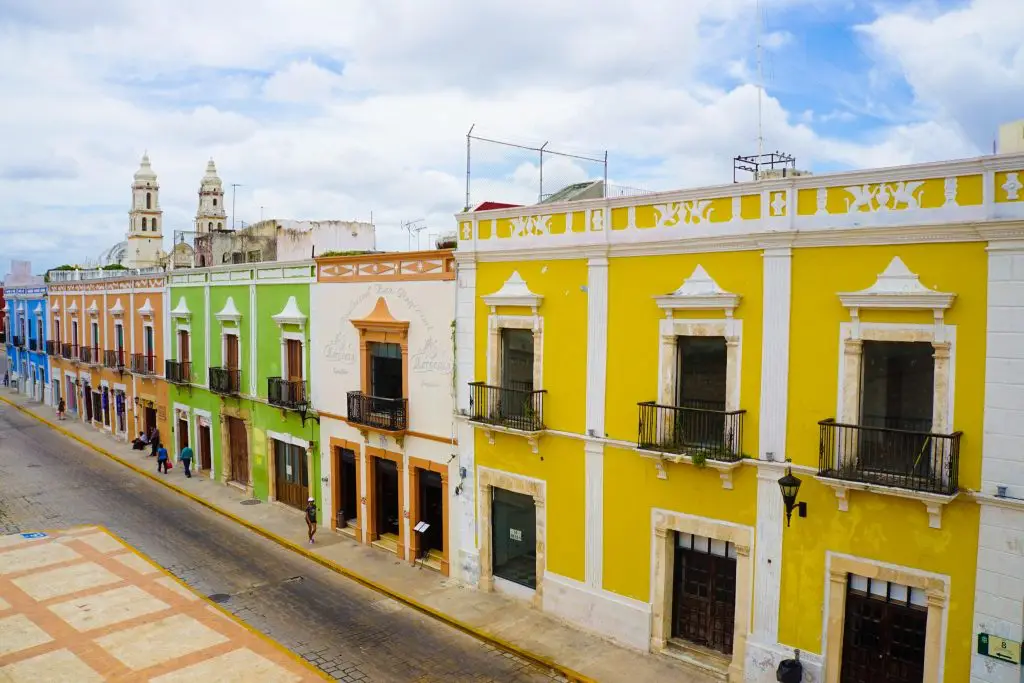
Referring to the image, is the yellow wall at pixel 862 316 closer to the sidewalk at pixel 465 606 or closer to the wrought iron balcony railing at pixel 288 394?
the sidewalk at pixel 465 606

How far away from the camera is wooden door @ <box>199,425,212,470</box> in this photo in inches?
1059

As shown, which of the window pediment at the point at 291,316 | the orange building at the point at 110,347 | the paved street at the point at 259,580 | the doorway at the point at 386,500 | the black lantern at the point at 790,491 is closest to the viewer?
the black lantern at the point at 790,491

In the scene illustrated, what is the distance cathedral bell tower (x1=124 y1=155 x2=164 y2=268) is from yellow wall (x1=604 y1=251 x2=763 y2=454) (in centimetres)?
4403

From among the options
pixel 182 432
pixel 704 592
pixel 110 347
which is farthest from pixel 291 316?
pixel 110 347

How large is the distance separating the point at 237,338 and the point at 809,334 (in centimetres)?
1845

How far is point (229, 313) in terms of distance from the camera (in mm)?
24141

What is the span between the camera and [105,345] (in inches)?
1339

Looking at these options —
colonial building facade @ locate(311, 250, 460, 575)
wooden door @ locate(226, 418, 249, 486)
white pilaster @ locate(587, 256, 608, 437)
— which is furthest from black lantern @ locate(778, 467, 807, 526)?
wooden door @ locate(226, 418, 249, 486)

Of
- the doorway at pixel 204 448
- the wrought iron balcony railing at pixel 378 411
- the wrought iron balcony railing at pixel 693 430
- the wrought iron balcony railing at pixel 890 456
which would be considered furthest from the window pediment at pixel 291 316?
the wrought iron balcony railing at pixel 890 456

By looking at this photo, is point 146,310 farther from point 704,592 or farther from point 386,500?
point 704,592

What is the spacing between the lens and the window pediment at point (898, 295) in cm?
984

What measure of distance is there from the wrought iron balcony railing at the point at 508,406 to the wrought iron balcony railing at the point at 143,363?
18931 mm

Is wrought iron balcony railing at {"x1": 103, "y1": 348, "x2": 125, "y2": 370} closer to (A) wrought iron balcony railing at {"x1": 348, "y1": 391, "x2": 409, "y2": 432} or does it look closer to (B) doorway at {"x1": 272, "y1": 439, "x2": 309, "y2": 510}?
(B) doorway at {"x1": 272, "y1": 439, "x2": 309, "y2": 510}

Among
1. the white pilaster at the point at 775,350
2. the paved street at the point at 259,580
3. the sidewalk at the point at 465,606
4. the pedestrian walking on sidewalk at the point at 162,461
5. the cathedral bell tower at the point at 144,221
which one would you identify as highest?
the cathedral bell tower at the point at 144,221
